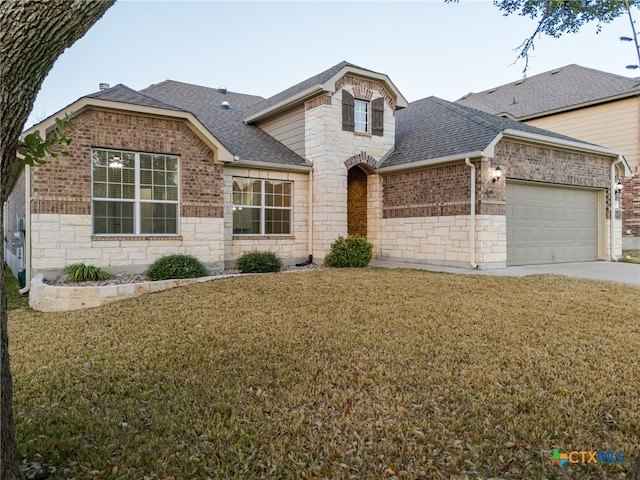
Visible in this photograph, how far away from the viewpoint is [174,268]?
9.56 m

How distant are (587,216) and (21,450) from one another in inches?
660

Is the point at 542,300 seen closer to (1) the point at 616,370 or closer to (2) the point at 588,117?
(1) the point at 616,370

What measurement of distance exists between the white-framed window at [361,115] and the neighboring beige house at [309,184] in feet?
0.18

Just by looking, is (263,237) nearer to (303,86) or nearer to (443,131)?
(303,86)

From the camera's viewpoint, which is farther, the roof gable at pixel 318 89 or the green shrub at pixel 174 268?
the roof gable at pixel 318 89

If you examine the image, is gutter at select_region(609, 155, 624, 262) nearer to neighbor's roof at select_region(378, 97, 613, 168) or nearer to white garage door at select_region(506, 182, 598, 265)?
white garage door at select_region(506, 182, 598, 265)

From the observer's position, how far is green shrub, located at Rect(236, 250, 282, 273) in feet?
36.2

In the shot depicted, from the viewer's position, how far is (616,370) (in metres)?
4.31

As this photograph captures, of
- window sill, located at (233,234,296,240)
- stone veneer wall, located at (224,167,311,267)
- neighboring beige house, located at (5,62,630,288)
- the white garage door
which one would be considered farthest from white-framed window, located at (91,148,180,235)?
the white garage door

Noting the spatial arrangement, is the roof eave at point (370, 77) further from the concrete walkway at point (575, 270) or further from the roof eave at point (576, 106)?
the roof eave at point (576, 106)

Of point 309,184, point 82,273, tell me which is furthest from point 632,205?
point 82,273

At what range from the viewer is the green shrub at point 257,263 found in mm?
11047

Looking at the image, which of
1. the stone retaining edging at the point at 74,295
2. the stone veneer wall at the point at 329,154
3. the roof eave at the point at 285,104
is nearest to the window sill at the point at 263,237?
the stone veneer wall at the point at 329,154

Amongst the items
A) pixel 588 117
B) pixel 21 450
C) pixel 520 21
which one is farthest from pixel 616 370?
pixel 588 117
